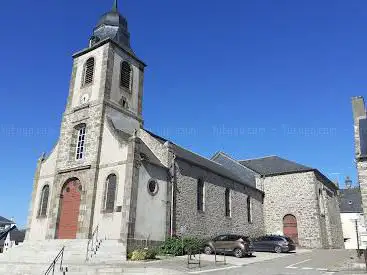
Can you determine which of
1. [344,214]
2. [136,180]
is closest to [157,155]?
[136,180]

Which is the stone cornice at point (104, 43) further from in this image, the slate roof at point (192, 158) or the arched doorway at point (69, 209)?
the arched doorway at point (69, 209)

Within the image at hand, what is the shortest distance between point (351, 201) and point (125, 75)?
33.5 metres

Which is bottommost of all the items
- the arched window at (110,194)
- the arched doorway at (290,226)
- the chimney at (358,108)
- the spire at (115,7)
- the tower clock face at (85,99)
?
the arched doorway at (290,226)

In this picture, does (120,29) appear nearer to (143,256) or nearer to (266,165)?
(143,256)

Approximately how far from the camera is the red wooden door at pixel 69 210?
67.0 ft

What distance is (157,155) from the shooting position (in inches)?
886

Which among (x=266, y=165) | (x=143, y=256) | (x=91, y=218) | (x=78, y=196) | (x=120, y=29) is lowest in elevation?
(x=143, y=256)

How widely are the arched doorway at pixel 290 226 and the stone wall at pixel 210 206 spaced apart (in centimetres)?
209

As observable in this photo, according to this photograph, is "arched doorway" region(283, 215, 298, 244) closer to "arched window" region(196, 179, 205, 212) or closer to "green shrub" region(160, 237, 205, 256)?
"arched window" region(196, 179, 205, 212)

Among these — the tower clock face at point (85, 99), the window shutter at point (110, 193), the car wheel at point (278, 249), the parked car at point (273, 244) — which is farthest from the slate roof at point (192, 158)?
the car wheel at point (278, 249)

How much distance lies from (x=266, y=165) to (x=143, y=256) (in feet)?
71.4

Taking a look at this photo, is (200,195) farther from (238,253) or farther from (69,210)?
(69,210)

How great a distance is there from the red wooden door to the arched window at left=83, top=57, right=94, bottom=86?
7.06 metres

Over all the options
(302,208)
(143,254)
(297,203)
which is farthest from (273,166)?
(143,254)
